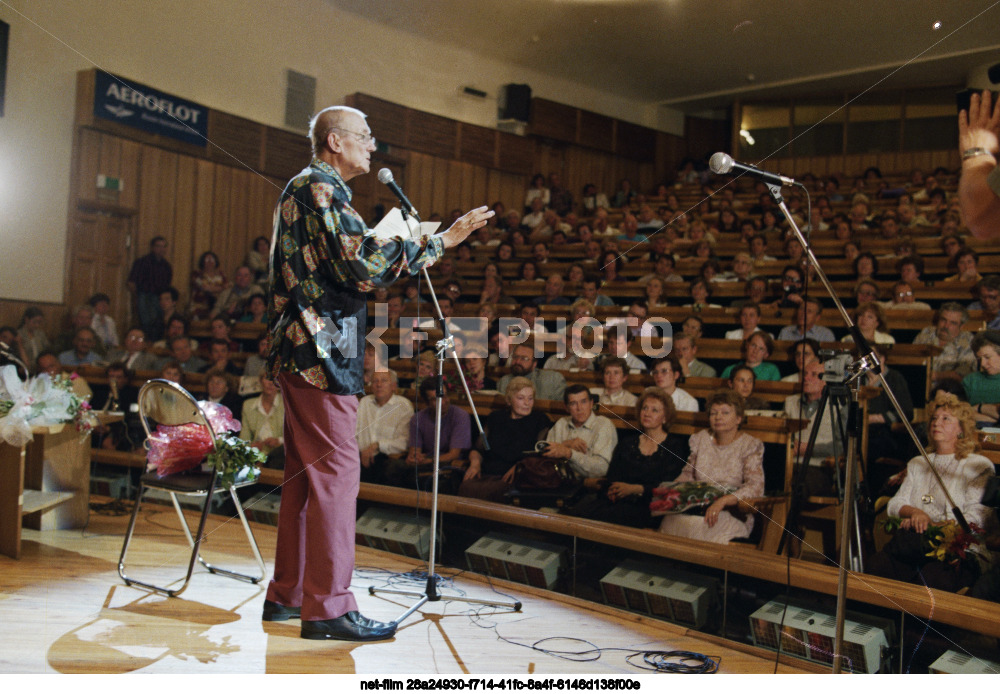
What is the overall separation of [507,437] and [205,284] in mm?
1756

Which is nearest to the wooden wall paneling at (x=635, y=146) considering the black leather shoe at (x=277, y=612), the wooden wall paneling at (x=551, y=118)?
the wooden wall paneling at (x=551, y=118)

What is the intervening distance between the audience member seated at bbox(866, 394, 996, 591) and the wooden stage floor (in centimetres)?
38

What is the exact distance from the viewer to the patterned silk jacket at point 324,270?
4.02 feet

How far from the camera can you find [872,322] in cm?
280

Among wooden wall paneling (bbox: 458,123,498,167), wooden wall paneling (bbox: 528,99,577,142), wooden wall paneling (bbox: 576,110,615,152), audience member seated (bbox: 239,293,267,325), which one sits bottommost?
audience member seated (bbox: 239,293,267,325)

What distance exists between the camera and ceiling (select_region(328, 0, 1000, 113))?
1577mm

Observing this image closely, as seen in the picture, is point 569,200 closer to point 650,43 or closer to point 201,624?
point 650,43

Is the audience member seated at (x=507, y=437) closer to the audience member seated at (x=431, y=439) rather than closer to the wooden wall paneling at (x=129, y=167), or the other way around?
the audience member seated at (x=431, y=439)

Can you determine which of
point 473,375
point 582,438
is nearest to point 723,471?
point 582,438

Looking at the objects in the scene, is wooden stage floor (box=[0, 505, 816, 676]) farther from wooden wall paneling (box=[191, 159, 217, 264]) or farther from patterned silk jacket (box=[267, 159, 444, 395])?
wooden wall paneling (box=[191, 159, 217, 264])

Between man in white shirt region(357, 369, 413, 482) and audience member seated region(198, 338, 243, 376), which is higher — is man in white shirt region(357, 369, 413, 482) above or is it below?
below

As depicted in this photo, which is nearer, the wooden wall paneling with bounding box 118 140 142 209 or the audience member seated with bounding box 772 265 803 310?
the wooden wall paneling with bounding box 118 140 142 209

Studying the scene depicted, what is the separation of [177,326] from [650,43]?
2.25 metres

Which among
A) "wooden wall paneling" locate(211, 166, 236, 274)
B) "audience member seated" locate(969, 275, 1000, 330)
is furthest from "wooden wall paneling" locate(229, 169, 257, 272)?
"audience member seated" locate(969, 275, 1000, 330)
